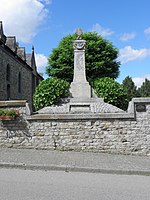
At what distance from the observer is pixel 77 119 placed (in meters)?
10.2

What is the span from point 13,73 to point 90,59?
35.2ft

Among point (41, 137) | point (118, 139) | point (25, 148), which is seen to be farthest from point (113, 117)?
point (25, 148)

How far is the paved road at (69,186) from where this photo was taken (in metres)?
5.02

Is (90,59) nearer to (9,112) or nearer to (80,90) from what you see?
(80,90)

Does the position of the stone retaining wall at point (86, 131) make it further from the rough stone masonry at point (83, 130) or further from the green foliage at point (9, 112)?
the green foliage at point (9, 112)

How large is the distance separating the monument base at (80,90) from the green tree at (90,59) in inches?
562

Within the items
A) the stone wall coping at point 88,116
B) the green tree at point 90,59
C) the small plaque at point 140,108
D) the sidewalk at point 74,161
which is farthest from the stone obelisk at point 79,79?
the green tree at point 90,59

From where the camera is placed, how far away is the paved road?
502 cm

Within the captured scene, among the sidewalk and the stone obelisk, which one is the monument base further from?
the sidewalk

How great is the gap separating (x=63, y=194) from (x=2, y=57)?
2597 cm

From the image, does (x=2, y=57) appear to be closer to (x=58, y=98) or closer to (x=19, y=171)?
(x=58, y=98)

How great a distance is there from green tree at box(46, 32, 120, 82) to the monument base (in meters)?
14.3

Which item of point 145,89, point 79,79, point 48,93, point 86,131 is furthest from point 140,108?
point 145,89

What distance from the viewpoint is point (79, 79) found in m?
14.3
